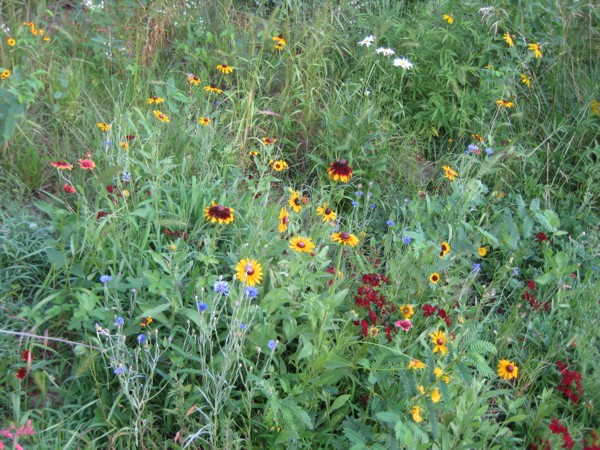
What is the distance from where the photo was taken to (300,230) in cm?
282

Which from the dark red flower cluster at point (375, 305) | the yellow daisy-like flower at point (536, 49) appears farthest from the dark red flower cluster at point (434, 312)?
the yellow daisy-like flower at point (536, 49)

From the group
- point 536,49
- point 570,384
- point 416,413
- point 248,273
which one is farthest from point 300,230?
point 536,49


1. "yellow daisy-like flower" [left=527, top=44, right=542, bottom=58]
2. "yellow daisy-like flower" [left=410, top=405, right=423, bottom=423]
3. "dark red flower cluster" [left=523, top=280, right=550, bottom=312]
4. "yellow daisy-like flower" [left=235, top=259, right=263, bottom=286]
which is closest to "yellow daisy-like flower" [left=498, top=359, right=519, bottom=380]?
"yellow daisy-like flower" [left=410, top=405, right=423, bottom=423]

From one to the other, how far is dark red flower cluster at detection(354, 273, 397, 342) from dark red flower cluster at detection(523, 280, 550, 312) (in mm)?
770

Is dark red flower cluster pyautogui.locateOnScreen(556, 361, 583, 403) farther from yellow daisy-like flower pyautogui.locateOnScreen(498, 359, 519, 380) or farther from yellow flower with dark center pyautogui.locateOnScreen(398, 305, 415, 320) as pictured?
yellow flower with dark center pyautogui.locateOnScreen(398, 305, 415, 320)

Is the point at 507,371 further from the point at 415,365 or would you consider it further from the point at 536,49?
the point at 536,49

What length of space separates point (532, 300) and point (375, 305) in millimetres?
843

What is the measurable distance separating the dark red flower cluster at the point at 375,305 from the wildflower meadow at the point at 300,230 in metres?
0.01

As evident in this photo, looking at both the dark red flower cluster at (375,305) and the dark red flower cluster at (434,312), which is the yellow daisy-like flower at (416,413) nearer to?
the dark red flower cluster at (375,305)

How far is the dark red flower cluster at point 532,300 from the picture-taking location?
2721 millimetres

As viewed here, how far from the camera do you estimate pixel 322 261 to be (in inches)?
88.6

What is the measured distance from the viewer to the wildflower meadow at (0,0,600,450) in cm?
194

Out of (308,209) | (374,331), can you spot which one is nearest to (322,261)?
(374,331)

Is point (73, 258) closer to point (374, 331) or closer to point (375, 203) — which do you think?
point (374, 331)
